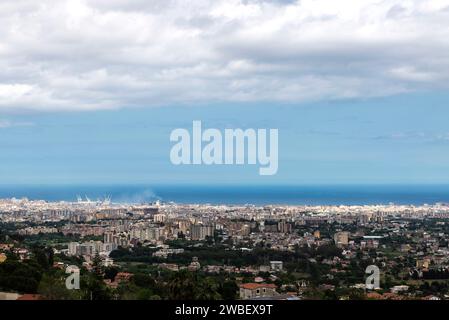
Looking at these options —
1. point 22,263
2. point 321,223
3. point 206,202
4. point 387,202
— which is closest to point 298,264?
point 321,223

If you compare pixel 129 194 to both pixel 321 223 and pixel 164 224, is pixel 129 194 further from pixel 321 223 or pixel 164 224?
pixel 321 223

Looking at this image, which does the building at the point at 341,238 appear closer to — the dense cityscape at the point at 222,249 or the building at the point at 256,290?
the dense cityscape at the point at 222,249

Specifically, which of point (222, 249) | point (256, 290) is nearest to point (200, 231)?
point (222, 249)

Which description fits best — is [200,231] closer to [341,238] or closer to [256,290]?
[341,238]

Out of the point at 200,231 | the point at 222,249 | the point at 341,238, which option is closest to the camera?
the point at 222,249

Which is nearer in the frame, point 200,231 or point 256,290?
point 256,290

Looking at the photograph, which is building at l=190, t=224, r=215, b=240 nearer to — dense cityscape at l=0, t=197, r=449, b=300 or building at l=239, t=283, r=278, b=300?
dense cityscape at l=0, t=197, r=449, b=300

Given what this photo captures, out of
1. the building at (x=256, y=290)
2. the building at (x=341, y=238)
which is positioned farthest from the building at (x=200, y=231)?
the building at (x=256, y=290)
